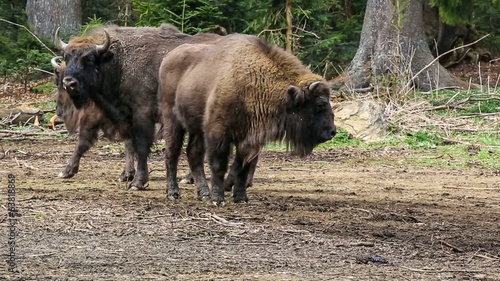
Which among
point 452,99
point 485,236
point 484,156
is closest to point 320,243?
point 485,236

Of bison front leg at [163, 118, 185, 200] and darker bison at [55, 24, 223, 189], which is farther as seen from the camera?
darker bison at [55, 24, 223, 189]

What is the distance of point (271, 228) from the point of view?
9.29 m

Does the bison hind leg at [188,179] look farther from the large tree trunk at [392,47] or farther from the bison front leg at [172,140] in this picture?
the large tree trunk at [392,47]

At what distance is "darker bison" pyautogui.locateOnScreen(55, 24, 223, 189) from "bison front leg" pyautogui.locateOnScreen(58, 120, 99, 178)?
3.41ft

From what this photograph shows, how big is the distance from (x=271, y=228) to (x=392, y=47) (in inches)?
565

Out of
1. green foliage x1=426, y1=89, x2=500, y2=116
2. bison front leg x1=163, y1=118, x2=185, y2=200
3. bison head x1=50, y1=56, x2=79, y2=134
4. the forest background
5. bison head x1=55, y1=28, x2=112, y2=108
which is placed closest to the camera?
bison front leg x1=163, y1=118, x2=185, y2=200

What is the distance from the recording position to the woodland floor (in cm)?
743

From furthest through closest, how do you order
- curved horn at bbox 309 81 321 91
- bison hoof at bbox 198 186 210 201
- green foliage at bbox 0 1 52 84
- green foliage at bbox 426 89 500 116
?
green foliage at bbox 0 1 52 84
green foliage at bbox 426 89 500 116
bison hoof at bbox 198 186 210 201
curved horn at bbox 309 81 321 91

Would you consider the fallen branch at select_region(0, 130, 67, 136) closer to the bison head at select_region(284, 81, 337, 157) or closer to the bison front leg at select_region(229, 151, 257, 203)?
the bison front leg at select_region(229, 151, 257, 203)

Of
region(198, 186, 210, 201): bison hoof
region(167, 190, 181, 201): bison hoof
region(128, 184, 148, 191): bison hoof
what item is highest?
region(198, 186, 210, 201): bison hoof

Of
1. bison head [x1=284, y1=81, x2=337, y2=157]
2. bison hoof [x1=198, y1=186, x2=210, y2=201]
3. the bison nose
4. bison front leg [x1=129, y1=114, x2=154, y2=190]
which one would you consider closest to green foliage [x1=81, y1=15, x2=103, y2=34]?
the bison nose

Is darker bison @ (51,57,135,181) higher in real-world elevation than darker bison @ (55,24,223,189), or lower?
lower

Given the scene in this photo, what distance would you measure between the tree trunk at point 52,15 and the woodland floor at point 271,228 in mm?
14274

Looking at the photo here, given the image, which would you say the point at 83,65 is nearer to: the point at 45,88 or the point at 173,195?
the point at 173,195
